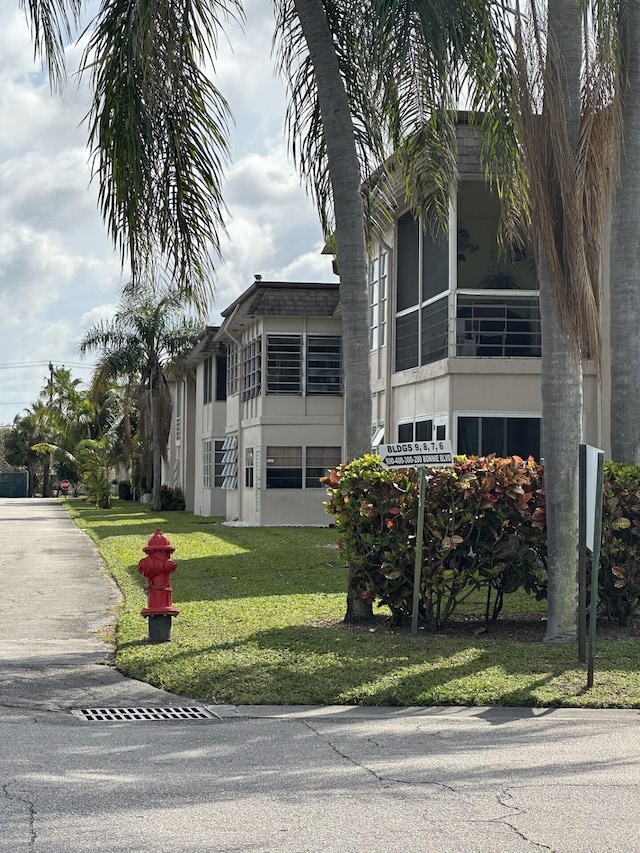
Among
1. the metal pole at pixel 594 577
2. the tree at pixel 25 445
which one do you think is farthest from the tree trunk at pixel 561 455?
the tree at pixel 25 445

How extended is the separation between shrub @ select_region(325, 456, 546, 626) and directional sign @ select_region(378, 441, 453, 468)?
2.10ft

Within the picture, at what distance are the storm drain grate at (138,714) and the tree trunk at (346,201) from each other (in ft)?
12.8

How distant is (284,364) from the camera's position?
31.0 m

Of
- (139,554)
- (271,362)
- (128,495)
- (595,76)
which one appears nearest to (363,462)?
(595,76)

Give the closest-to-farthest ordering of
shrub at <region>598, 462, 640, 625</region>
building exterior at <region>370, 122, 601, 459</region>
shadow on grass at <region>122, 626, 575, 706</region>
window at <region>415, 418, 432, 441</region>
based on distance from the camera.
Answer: shadow on grass at <region>122, 626, 575, 706</region> < shrub at <region>598, 462, 640, 625</region> < building exterior at <region>370, 122, 601, 459</region> < window at <region>415, 418, 432, 441</region>

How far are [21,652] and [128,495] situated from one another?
4935cm

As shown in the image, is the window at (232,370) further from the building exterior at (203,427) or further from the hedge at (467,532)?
the hedge at (467,532)

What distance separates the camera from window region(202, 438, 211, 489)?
39.4 m

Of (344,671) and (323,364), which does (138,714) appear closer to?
(344,671)

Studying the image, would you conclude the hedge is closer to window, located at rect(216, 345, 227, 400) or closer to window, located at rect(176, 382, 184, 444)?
window, located at rect(216, 345, 227, 400)

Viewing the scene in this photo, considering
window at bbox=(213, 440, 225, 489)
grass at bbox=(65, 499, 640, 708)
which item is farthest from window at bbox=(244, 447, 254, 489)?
grass at bbox=(65, 499, 640, 708)

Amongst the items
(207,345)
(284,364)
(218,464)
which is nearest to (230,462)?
(218,464)

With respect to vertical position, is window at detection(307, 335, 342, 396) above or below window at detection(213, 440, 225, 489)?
above

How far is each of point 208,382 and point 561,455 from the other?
98.2 ft
